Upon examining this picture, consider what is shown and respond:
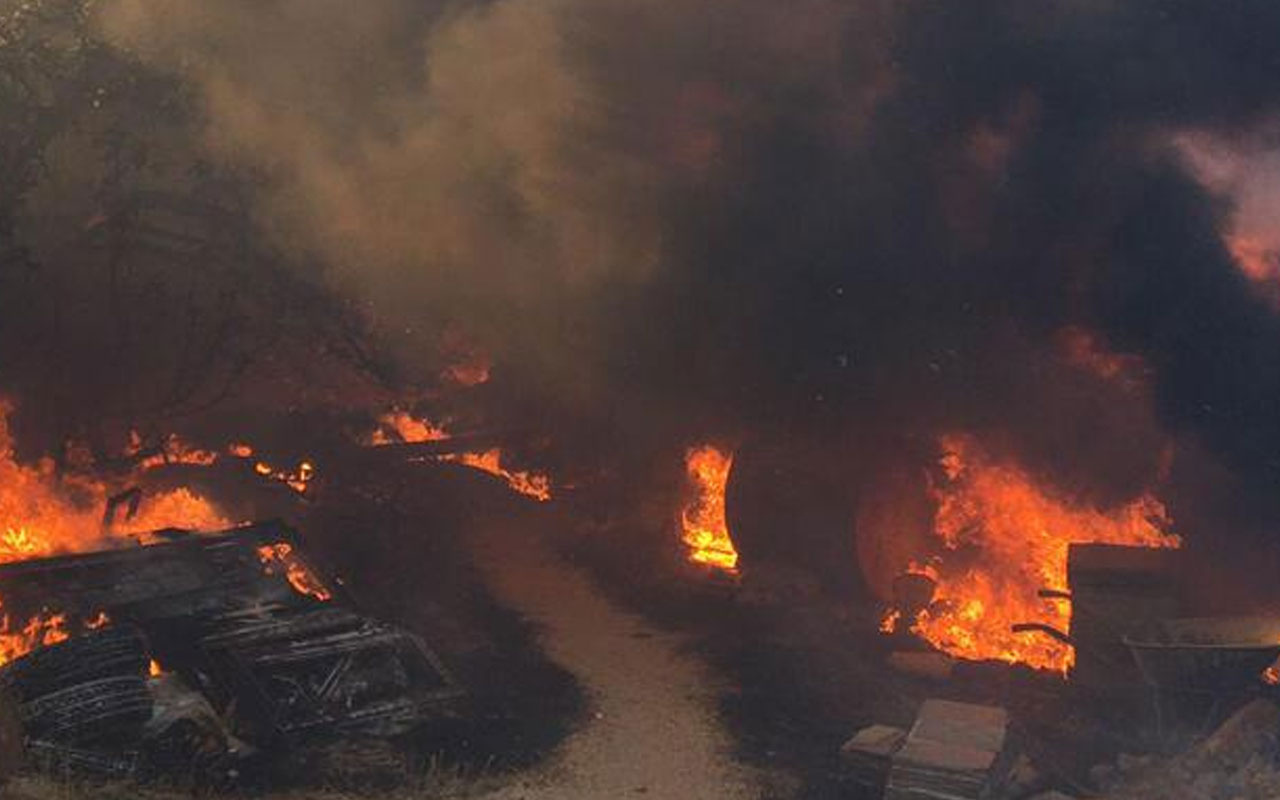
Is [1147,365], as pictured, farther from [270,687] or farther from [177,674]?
[177,674]

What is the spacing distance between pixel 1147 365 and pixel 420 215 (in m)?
10.1

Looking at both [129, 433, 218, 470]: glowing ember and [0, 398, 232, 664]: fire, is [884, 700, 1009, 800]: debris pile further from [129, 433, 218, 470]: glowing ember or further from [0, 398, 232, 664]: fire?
[129, 433, 218, 470]: glowing ember

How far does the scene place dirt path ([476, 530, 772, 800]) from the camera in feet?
28.4

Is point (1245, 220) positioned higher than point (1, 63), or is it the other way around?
point (1245, 220)

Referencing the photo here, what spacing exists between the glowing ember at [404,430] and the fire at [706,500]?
410 cm

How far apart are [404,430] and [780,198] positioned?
7.35m

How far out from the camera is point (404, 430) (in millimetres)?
17438

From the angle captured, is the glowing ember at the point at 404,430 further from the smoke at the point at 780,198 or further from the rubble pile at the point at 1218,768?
the rubble pile at the point at 1218,768

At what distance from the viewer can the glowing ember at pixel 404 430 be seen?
55.6ft

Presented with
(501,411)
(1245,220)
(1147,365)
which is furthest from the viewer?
(501,411)

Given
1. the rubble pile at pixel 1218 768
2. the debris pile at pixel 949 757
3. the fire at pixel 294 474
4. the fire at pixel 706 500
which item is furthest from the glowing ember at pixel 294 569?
the rubble pile at pixel 1218 768

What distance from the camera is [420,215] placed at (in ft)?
52.0

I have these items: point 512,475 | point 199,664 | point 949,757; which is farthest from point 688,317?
point 949,757

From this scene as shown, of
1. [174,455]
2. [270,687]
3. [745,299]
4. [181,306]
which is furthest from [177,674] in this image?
[745,299]
